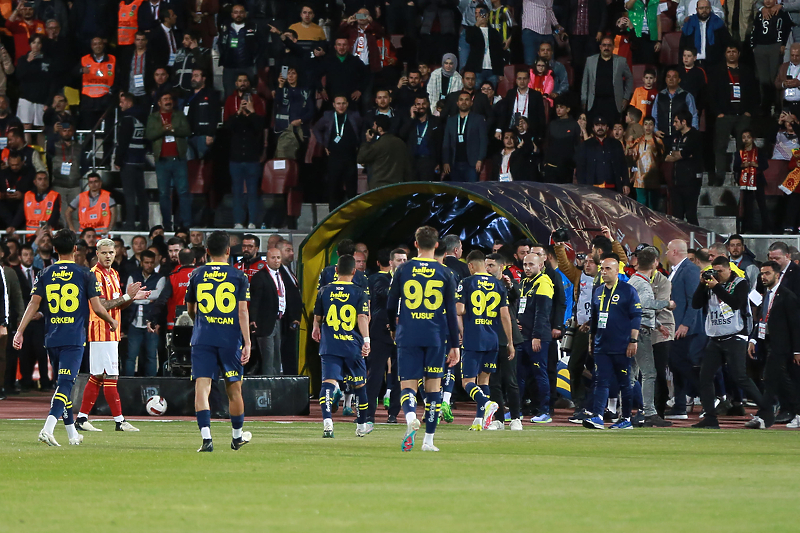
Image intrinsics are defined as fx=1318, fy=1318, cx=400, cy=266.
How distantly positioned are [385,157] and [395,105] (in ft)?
5.98

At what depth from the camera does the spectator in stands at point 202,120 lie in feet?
77.9

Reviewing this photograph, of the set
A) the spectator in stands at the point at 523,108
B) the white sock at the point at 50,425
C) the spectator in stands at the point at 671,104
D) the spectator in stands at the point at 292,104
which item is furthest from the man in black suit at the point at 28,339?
the spectator in stands at the point at 671,104

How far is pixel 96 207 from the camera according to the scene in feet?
76.9

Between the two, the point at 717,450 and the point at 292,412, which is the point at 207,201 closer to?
the point at 292,412

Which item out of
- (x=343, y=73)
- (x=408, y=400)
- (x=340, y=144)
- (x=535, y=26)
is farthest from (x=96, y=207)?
(x=408, y=400)

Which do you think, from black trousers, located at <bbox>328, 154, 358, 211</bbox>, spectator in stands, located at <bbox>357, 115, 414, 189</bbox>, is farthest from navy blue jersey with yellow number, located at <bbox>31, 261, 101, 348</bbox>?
black trousers, located at <bbox>328, 154, 358, 211</bbox>

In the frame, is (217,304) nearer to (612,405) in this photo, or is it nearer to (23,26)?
(612,405)

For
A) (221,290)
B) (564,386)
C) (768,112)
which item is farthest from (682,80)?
(221,290)

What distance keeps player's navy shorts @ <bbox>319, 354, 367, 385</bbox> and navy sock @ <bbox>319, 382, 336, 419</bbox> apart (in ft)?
0.53

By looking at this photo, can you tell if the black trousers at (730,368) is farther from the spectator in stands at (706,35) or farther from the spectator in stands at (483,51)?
the spectator in stands at (483,51)

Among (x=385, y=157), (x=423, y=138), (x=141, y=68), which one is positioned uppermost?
(x=141, y=68)

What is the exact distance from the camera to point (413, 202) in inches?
878

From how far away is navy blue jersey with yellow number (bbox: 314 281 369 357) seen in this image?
1445 centimetres

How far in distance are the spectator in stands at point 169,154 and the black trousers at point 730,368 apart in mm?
11100
